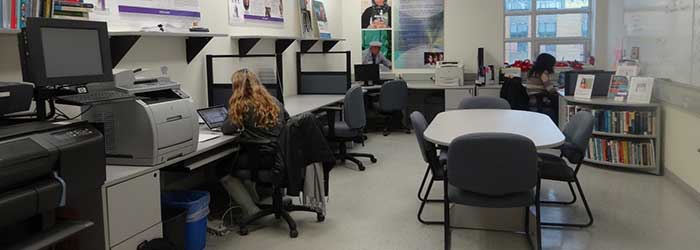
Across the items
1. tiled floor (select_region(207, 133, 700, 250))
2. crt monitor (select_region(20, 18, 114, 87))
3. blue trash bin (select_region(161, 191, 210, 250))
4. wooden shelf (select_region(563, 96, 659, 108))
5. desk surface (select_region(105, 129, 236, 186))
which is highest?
crt monitor (select_region(20, 18, 114, 87))

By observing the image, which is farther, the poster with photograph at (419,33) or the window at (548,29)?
the poster with photograph at (419,33)

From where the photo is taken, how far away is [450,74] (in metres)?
7.66

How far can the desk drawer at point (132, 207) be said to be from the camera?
8.37 ft

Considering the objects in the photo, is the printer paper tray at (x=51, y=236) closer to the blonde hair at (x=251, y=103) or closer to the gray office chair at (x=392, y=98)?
the blonde hair at (x=251, y=103)

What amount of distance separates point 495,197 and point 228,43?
310cm

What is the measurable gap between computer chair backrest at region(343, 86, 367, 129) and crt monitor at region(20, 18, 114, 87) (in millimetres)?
2960

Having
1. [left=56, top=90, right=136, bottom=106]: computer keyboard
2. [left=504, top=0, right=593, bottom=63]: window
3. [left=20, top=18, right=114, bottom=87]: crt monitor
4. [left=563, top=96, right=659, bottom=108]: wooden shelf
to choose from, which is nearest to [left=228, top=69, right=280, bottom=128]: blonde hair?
[left=56, top=90, right=136, bottom=106]: computer keyboard

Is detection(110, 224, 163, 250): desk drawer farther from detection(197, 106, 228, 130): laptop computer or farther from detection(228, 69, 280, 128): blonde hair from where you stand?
detection(197, 106, 228, 130): laptop computer

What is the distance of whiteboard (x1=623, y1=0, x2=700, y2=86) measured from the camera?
14.1 ft

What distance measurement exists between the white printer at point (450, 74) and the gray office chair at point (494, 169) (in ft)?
15.5

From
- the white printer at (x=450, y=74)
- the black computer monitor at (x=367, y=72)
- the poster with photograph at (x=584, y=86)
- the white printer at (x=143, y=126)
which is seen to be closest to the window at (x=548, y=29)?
the white printer at (x=450, y=74)

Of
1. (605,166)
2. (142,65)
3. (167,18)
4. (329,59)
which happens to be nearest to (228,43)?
(167,18)

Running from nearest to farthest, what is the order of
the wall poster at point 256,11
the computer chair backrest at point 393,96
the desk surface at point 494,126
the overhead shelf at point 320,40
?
the desk surface at point 494,126, the wall poster at point 256,11, the overhead shelf at point 320,40, the computer chair backrest at point 393,96

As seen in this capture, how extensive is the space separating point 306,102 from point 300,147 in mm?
2238
